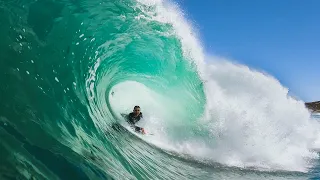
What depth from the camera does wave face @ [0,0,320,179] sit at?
562 cm

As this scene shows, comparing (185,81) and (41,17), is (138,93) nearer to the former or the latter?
(185,81)

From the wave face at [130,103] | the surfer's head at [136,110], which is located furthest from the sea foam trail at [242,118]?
the surfer's head at [136,110]

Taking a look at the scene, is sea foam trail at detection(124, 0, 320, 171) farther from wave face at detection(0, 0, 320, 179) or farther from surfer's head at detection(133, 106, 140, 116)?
surfer's head at detection(133, 106, 140, 116)

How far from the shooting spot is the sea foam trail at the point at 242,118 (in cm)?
1266

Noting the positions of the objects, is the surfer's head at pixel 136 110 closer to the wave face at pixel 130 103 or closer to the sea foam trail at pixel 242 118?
the wave face at pixel 130 103

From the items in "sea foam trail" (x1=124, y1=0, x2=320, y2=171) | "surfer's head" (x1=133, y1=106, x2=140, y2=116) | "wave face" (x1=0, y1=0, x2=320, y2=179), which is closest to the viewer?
"wave face" (x1=0, y1=0, x2=320, y2=179)

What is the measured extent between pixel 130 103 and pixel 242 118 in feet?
25.9

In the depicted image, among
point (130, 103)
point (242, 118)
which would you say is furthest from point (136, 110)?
point (130, 103)

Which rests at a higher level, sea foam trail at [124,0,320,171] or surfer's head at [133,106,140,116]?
sea foam trail at [124,0,320,171]

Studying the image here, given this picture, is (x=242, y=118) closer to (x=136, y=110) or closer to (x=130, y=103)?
(x=136, y=110)

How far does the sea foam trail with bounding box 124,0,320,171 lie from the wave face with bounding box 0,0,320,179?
0.06m

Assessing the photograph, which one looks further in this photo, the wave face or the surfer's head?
the surfer's head

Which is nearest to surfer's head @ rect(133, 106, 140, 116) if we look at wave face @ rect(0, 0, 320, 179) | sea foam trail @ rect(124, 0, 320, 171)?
A: wave face @ rect(0, 0, 320, 179)

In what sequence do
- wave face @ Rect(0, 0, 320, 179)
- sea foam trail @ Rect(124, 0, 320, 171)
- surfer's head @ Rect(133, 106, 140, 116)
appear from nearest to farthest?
1. wave face @ Rect(0, 0, 320, 179)
2. sea foam trail @ Rect(124, 0, 320, 171)
3. surfer's head @ Rect(133, 106, 140, 116)
